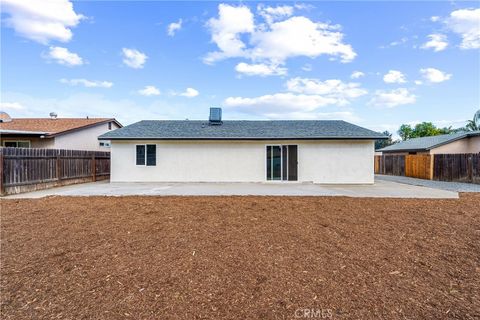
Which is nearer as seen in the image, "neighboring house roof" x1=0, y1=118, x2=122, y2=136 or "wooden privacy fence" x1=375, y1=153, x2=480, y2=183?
"wooden privacy fence" x1=375, y1=153, x2=480, y2=183

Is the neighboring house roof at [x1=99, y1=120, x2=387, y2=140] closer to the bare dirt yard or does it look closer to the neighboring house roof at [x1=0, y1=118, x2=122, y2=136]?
the neighboring house roof at [x1=0, y1=118, x2=122, y2=136]

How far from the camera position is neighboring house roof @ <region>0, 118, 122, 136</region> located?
50.5ft

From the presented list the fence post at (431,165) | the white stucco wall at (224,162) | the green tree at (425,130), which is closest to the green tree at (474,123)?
the green tree at (425,130)

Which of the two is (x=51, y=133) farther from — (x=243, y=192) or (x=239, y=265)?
(x=239, y=265)

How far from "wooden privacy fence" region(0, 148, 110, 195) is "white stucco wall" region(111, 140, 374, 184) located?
159cm

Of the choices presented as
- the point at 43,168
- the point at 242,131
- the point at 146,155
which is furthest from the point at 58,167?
the point at 242,131

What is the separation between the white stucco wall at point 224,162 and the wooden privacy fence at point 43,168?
159cm

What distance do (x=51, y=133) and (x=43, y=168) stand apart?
5971 millimetres

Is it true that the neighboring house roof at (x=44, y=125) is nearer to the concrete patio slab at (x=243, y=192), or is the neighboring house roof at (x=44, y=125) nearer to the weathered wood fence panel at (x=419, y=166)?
the concrete patio slab at (x=243, y=192)

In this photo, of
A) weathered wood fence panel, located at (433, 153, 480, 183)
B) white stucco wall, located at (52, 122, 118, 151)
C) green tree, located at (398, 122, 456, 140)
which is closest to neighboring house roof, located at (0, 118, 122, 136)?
white stucco wall, located at (52, 122, 118, 151)

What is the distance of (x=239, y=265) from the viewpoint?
3410 millimetres

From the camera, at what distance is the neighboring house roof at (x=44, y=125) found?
15.4 metres

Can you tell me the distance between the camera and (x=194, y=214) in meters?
6.13

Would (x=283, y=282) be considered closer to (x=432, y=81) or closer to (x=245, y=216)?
(x=245, y=216)
